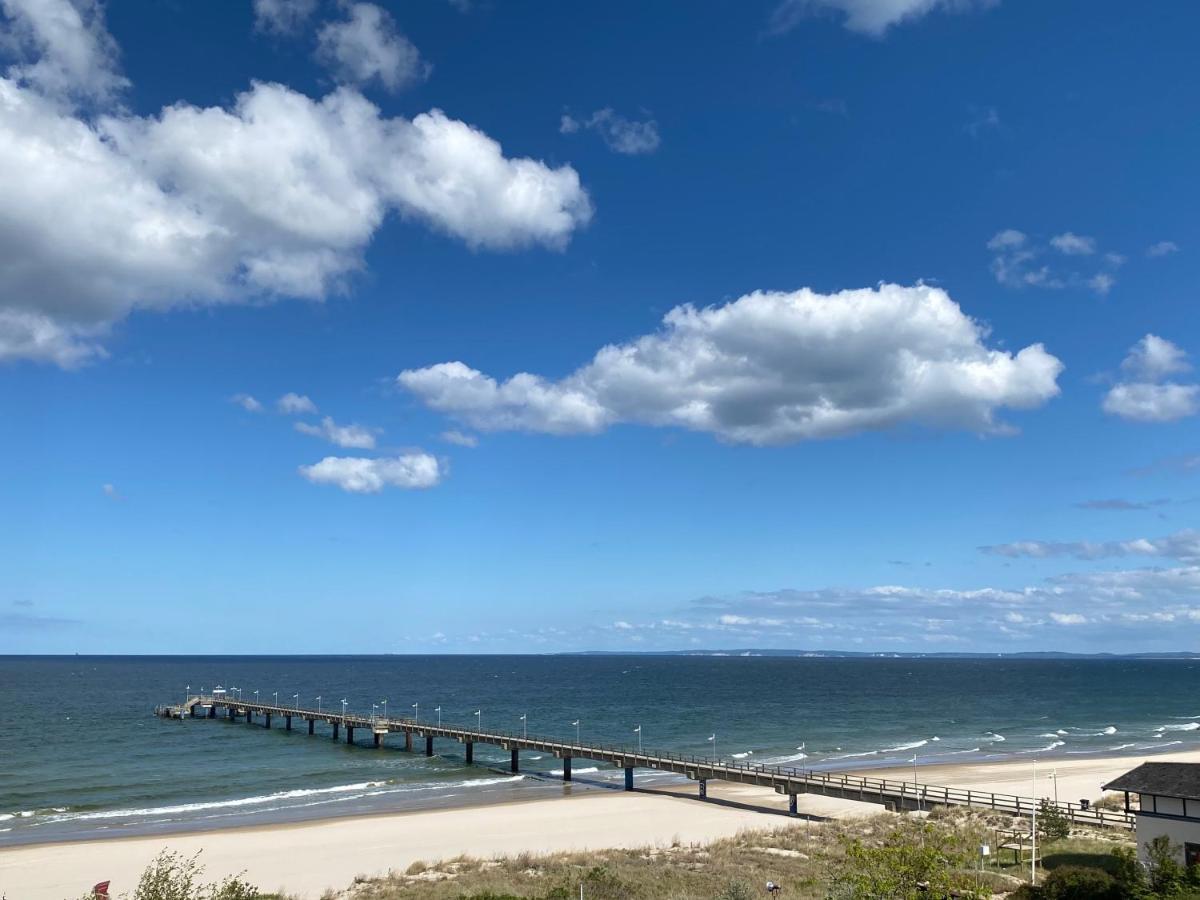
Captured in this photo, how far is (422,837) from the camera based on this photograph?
150 feet

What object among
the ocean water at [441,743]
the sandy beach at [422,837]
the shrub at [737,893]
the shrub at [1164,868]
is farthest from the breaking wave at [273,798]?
the shrub at [1164,868]

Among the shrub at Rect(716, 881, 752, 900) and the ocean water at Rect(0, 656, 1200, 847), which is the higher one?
the shrub at Rect(716, 881, 752, 900)

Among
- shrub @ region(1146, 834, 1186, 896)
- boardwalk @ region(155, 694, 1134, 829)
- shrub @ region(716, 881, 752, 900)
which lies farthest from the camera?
boardwalk @ region(155, 694, 1134, 829)

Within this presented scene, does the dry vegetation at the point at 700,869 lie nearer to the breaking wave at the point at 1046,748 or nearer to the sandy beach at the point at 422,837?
the sandy beach at the point at 422,837

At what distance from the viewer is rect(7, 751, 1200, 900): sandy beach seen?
124 feet

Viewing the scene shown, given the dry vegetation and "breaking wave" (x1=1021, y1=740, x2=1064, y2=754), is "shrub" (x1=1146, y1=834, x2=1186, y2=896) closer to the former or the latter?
the dry vegetation

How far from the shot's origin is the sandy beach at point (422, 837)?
37.8m

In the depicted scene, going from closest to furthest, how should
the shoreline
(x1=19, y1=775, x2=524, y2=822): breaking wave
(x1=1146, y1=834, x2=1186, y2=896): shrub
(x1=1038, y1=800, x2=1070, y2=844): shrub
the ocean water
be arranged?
(x1=1146, y1=834, x2=1186, y2=896): shrub < (x1=1038, y1=800, x2=1070, y2=844): shrub < the shoreline < (x1=19, y1=775, x2=524, y2=822): breaking wave < the ocean water

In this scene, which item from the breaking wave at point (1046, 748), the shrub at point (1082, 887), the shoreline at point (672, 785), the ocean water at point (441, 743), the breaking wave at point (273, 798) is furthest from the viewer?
the breaking wave at point (1046, 748)

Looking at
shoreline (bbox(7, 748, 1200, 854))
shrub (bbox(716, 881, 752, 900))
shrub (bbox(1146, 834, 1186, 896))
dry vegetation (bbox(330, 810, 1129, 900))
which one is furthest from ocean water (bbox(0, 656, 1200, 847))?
shrub (bbox(1146, 834, 1186, 896))

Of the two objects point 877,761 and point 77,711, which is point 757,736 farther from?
point 77,711

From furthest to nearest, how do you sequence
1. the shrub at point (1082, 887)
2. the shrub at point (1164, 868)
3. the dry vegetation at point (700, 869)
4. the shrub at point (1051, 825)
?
the shrub at point (1051, 825), the dry vegetation at point (700, 869), the shrub at point (1082, 887), the shrub at point (1164, 868)

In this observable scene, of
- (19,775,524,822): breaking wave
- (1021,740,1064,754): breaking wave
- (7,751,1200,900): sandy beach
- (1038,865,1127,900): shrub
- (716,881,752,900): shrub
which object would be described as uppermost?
(1038,865,1127,900): shrub

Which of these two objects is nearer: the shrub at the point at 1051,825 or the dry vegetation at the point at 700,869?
the dry vegetation at the point at 700,869
